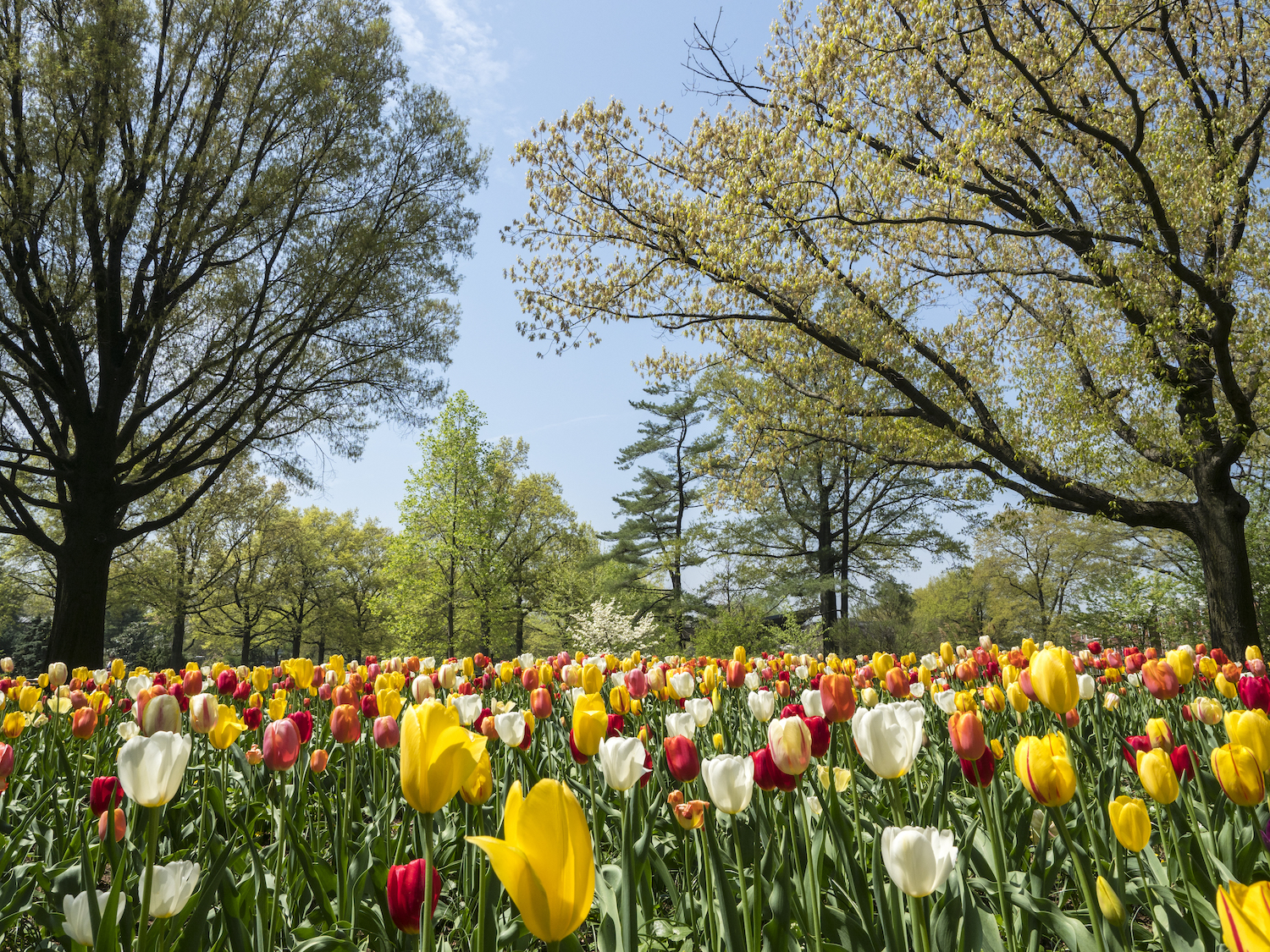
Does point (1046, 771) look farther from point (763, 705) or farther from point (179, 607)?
point (179, 607)

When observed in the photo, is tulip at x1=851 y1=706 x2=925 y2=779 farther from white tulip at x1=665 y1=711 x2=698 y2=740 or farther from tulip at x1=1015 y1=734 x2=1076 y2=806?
white tulip at x1=665 y1=711 x2=698 y2=740

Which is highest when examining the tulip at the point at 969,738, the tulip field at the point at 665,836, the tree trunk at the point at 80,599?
the tree trunk at the point at 80,599

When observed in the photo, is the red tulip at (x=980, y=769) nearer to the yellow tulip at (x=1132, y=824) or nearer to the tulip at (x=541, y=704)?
the yellow tulip at (x=1132, y=824)

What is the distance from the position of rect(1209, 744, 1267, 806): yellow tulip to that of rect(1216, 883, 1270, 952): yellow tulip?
87 cm

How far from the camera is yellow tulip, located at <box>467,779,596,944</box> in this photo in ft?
2.03

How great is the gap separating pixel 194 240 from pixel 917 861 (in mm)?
13029

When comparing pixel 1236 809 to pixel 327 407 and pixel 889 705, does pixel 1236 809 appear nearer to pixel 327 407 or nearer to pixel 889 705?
pixel 889 705

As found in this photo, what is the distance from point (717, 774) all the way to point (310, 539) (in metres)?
31.2

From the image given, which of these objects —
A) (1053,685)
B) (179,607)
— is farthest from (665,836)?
(179,607)

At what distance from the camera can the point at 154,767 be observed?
1142mm

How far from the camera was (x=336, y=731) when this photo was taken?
A: 73.4 inches

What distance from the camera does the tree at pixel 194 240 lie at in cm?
984

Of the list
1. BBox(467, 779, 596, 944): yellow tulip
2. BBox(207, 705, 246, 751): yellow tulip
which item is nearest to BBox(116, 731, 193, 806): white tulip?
BBox(207, 705, 246, 751): yellow tulip

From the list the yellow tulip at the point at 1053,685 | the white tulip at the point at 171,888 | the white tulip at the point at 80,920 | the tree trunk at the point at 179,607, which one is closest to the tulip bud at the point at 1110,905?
the yellow tulip at the point at 1053,685
